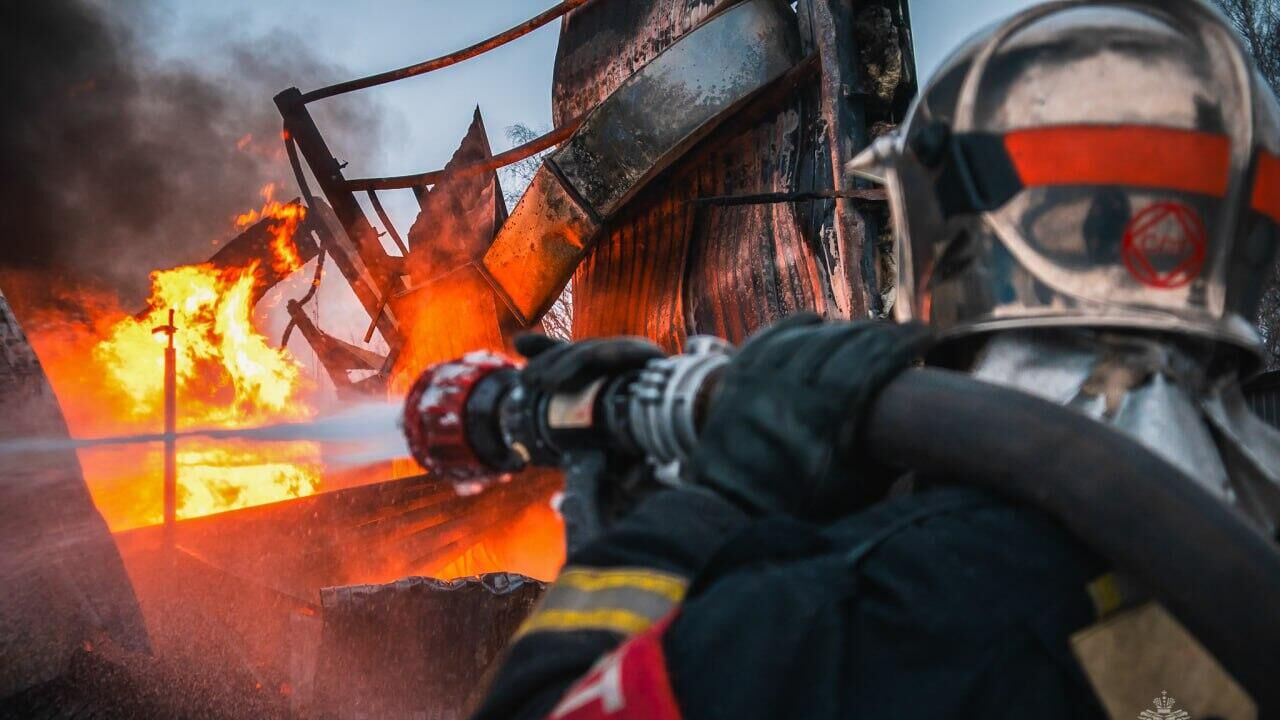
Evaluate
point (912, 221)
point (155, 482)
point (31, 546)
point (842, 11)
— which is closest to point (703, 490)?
point (912, 221)

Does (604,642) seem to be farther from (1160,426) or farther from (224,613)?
(224,613)

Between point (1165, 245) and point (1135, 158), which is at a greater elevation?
point (1135, 158)

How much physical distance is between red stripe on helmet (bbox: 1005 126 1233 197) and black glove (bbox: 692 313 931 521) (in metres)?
0.47

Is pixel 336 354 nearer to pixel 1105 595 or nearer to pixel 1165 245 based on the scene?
pixel 1165 245

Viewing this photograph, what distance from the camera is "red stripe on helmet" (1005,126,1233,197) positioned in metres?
1.17

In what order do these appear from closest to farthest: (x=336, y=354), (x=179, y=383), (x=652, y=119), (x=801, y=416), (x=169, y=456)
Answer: (x=801, y=416) < (x=169, y=456) < (x=652, y=119) < (x=179, y=383) < (x=336, y=354)

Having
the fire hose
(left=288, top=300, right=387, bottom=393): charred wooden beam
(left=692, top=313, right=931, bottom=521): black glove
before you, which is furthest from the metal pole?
(left=288, top=300, right=387, bottom=393): charred wooden beam

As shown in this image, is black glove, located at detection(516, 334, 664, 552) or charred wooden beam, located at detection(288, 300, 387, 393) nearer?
black glove, located at detection(516, 334, 664, 552)

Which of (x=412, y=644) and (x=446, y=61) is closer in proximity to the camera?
(x=412, y=644)

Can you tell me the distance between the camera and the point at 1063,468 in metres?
0.78

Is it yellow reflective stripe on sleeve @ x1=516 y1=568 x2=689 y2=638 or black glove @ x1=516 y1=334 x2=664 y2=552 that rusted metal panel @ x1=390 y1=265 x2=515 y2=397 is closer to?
black glove @ x1=516 y1=334 x2=664 y2=552

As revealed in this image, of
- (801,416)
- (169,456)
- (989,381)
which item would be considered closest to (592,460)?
(801,416)

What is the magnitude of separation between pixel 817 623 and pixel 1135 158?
93cm

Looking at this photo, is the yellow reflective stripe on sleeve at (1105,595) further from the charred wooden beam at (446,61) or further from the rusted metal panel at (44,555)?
the charred wooden beam at (446,61)
